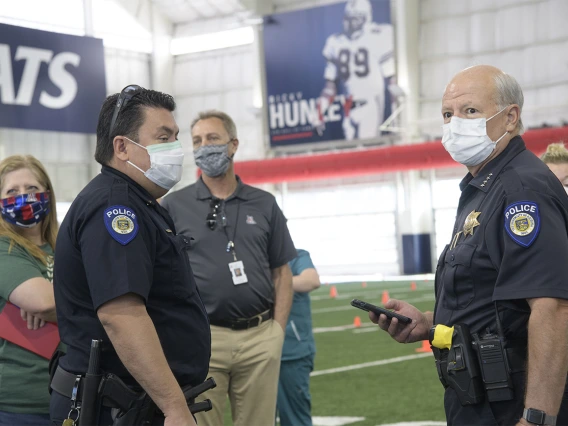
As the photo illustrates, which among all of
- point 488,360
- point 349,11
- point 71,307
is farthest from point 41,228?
point 349,11

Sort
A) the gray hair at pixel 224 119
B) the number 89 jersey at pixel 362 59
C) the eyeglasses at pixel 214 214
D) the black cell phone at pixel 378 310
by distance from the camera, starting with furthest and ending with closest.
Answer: the number 89 jersey at pixel 362 59, the gray hair at pixel 224 119, the eyeglasses at pixel 214 214, the black cell phone at pixel 378 310

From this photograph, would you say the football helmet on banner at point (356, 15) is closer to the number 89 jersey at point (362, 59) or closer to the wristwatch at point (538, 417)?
the number 89 jersey at point (362, 59)

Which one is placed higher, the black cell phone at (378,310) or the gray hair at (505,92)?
the gray hair at (505,92)

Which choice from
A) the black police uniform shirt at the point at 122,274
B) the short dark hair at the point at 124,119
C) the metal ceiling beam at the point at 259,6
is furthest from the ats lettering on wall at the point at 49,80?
the black police uniform shirt at the point at 122,274

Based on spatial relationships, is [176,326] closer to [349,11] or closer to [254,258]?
[254,258]

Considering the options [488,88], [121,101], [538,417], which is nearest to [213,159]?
[121,101]

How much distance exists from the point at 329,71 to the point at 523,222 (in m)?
25.9

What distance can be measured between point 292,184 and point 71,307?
27.7 meters

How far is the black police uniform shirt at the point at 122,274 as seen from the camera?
304 cm

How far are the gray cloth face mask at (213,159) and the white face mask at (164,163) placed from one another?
1.89 meters

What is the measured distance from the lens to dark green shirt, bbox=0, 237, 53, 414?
3938 millimetres

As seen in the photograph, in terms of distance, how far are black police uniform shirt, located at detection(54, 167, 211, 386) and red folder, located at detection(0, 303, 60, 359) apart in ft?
2.42

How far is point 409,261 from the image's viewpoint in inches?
1118

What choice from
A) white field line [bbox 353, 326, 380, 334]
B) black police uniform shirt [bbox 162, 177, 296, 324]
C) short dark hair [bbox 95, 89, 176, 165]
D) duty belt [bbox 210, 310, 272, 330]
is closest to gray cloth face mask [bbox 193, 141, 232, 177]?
black police uniform shirt [bbox 162, 177, 296, 324]
